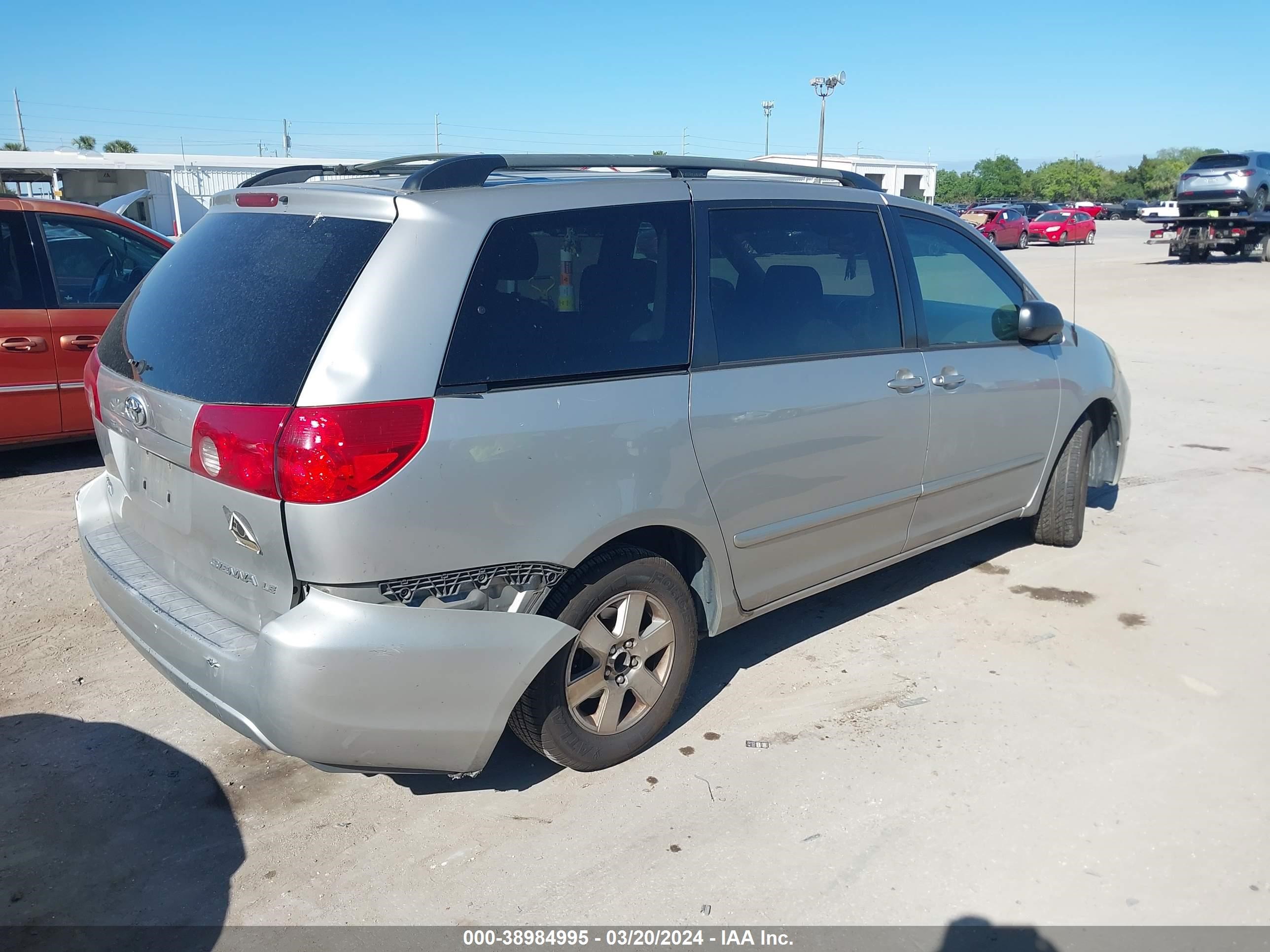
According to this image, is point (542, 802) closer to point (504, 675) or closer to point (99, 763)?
point (504, 675)

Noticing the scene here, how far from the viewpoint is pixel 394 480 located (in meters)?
2.62

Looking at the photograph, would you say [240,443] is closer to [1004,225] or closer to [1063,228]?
[1004,225]

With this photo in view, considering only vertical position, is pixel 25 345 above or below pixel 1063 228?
above

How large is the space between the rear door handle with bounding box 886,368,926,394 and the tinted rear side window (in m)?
1.10

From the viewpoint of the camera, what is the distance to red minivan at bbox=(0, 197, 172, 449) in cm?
608

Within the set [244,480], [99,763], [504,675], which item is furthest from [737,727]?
[99,763]

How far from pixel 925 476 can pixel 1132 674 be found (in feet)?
3.74

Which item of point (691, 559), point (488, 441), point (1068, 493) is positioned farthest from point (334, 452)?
point (1068, 493)

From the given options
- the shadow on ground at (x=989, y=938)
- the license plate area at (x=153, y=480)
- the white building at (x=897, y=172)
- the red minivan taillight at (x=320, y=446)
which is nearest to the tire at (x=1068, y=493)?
the shadow on ground at (x=989, y=938)

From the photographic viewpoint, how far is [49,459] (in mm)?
6926

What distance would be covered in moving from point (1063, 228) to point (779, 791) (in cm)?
3963

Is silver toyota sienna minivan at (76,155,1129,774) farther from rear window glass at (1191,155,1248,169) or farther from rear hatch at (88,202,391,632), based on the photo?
rear window glass at (1191,155,1248,169)

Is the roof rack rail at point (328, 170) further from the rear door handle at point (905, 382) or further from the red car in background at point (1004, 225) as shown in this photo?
the red car in background at point (1004, 225)

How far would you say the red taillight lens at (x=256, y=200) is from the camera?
3135 mm
